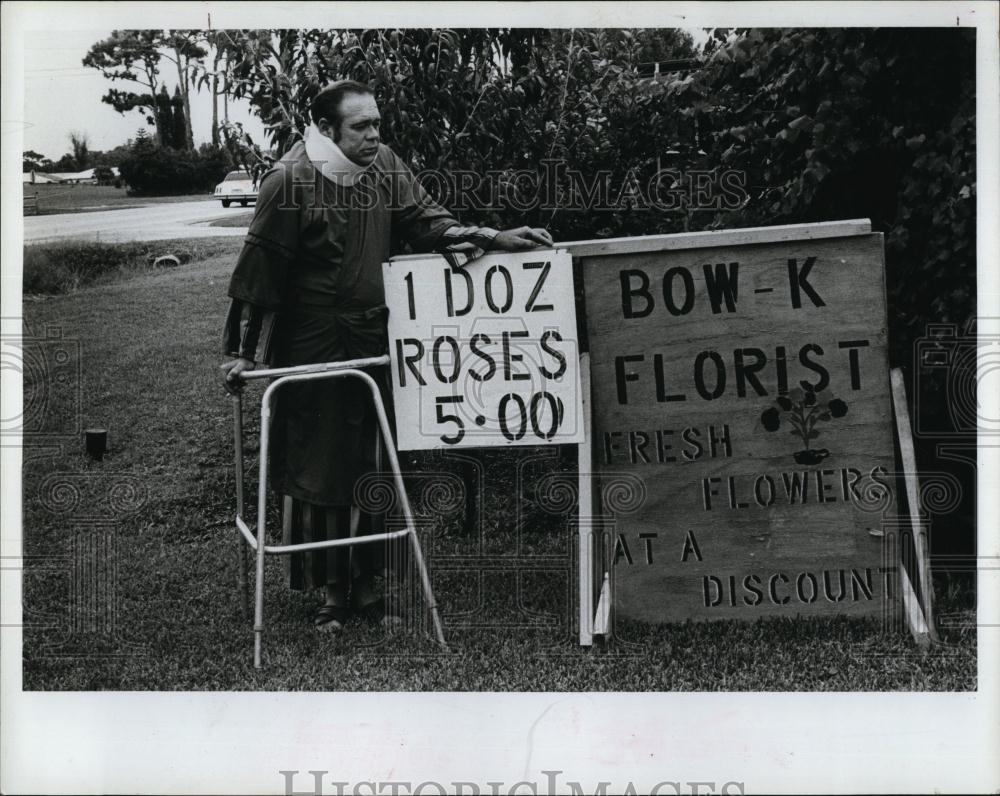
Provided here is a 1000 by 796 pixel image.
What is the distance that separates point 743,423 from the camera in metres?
4.94

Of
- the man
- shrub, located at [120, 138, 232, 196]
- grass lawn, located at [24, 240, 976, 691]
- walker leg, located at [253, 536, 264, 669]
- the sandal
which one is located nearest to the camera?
walker leg, located at [253, 536, 264, 669]

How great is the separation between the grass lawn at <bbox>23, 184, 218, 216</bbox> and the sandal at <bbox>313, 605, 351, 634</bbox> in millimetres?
1821

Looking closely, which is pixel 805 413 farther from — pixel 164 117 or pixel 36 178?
pixel 36 178

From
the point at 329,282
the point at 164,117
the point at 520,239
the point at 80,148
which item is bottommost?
the point at 329,282

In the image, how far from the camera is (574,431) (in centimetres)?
488

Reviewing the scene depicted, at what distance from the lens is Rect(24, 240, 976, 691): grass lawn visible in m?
4.79

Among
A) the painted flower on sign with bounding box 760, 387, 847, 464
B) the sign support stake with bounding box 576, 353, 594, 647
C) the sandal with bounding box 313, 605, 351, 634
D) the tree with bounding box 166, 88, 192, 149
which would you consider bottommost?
the sandal with bounding box 313, 605, 351, 634

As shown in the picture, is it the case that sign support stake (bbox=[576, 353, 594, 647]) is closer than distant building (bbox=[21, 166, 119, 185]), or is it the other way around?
sign support stake (bbox=[576, 353, 594, 647])

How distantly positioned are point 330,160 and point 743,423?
1.94 meters

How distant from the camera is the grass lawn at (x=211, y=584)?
4793mm

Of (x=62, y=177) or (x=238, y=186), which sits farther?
(x=238, y=186)

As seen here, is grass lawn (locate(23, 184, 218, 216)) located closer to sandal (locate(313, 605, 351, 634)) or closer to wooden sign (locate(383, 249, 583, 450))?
wooden sign (locate(383, 249, 583, 450))

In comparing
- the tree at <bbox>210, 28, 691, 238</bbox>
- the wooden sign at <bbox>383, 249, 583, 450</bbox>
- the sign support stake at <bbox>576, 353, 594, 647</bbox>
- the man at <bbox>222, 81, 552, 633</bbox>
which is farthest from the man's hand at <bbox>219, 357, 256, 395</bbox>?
the sign support stake at <bbox>576, 353, 594, 647</bbox>

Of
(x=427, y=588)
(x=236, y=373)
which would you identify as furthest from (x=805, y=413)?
(x=236, y=373)
